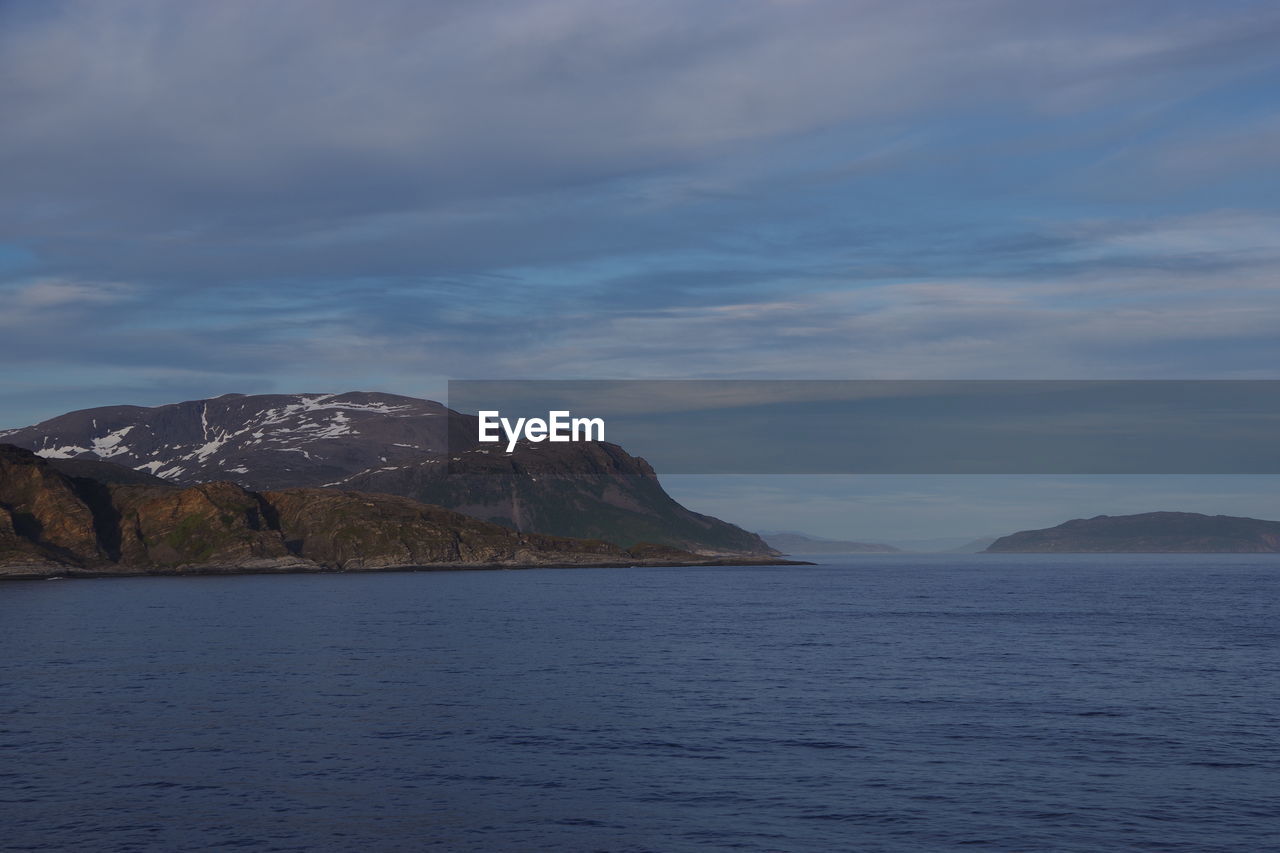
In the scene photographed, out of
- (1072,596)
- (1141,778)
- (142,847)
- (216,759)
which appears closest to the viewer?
(142,847)

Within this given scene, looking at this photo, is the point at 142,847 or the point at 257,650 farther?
the point at 257,650

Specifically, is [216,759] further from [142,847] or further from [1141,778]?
[1141,778]

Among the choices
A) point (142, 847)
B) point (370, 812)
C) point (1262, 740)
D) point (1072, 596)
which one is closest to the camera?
point (142, 847)

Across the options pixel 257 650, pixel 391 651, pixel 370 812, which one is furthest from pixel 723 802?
pixel 257 650

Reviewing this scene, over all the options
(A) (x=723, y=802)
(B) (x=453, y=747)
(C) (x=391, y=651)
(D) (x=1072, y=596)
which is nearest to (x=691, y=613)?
(C) (x=391, y=651)

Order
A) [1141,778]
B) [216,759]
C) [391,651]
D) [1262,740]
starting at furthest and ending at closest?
[391,651], [1262,740], [216,759], [1141,778]

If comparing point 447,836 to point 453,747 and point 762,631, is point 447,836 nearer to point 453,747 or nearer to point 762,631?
point 453,747
